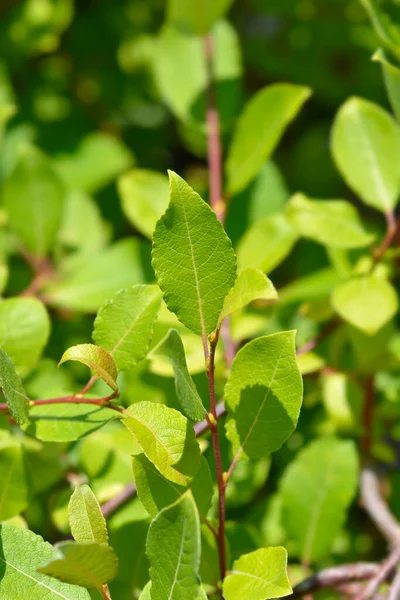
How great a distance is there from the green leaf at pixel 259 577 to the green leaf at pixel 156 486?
0.25 feet

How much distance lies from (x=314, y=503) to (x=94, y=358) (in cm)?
51

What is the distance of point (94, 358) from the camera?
0.61m

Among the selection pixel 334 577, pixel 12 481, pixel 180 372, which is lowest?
pixel 334 577

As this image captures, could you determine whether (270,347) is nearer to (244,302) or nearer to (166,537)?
(244,302)

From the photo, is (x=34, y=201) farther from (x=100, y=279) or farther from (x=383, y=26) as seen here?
(x=383, y=26)

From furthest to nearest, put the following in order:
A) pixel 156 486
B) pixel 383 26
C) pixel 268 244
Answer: pixel 268 244, pixel 383 26, pixel 156 486

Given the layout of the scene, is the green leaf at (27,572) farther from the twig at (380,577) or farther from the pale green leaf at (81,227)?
the pale green leaf at (81,227)

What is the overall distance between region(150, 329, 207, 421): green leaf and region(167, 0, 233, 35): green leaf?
0.76m

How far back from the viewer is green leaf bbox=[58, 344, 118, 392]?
600 mm

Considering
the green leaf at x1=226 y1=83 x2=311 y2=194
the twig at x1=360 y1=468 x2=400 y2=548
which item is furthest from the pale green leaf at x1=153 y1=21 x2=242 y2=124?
the twig at x1=360 y1=468 x2=400 y2=548

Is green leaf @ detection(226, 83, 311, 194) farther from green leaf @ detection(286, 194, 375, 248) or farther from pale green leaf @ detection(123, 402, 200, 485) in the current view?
pale green leaf @ detection(123, 402, 200, 485)

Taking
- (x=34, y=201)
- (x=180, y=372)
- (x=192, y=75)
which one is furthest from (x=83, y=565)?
(x=192, y=75)

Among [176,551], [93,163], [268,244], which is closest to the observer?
[176,551]

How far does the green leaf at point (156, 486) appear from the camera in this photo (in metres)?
0.64
